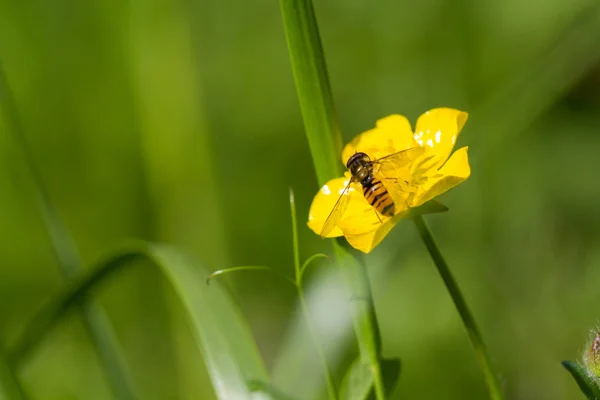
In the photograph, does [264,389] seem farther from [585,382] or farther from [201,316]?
[585,382]

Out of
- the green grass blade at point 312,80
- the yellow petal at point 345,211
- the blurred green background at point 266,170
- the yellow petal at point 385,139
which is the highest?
the green grass blade at point 312,80

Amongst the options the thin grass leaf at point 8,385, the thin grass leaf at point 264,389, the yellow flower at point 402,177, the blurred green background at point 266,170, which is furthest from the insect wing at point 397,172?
the blurred green background at point 266,170

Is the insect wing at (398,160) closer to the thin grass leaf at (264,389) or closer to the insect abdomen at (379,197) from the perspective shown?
the insect abdomen at (379,197)

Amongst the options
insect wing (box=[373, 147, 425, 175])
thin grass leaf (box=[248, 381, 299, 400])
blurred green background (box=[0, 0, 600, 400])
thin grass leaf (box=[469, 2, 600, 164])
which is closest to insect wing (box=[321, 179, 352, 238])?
insect wing (box=[373, 147, 425, 175])

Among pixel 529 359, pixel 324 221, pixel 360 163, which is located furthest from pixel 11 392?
pixel 529 359

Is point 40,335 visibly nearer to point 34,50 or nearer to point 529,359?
point 529,359

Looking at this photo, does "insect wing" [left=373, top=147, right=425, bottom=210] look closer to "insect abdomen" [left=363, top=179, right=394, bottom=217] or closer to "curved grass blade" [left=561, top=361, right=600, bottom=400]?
"insect abdomen" [left=363, top=179, right=394, bottom=217]

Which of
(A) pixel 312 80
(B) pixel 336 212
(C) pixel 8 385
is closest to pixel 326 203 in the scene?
(B) pixel 336 212
